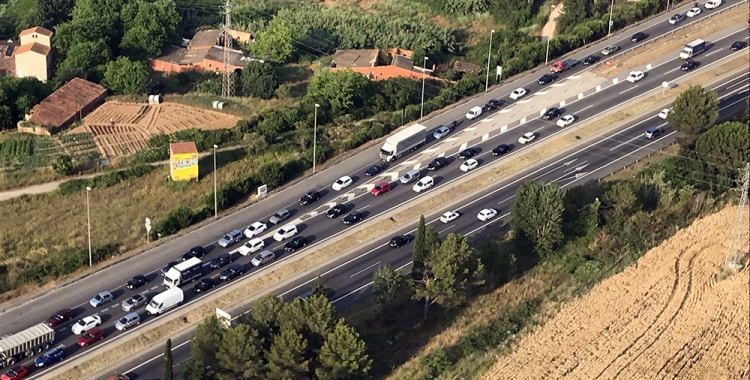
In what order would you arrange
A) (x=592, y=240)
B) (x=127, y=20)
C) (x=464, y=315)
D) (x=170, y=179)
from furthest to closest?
(x=127, y=20)
(x=170, y=179)
(x=592, y=240)
(x=464, y=315)

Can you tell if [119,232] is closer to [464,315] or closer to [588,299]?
[464,315]

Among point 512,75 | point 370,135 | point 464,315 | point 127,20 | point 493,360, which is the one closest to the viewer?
point 493,360

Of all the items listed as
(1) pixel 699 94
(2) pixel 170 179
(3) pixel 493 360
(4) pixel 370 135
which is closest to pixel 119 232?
(2) pixel 170 179

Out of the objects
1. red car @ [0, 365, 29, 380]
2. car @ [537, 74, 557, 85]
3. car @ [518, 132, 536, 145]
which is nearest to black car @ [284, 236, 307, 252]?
red car @ [0, 365, 29, 380]

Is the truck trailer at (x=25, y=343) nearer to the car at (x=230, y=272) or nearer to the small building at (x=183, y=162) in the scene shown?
the car at (x=230, y=272)

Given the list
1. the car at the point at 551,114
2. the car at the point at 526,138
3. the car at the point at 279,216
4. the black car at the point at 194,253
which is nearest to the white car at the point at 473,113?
the car at the point at 551,114

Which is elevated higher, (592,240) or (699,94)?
(699,94)

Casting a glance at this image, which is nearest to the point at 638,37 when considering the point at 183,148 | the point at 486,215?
the point at 486,215

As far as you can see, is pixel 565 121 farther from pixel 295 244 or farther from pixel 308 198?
pixel 295 244
